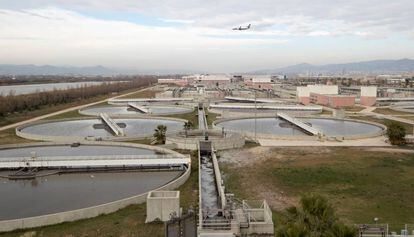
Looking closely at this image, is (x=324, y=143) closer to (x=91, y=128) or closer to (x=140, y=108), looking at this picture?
(x=91, y=128)

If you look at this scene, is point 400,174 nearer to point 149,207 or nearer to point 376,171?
point 376,171

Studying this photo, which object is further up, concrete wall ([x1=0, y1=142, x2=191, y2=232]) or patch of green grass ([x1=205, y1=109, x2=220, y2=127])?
patch of green grass ([x1=205, y1=109, x2=220, y2=127])

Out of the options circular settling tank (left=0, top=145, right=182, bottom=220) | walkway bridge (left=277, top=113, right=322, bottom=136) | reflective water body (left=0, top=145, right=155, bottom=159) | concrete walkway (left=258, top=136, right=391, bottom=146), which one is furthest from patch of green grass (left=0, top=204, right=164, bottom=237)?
walkway bridge (left=277, top=113, right=322, bottom=136)

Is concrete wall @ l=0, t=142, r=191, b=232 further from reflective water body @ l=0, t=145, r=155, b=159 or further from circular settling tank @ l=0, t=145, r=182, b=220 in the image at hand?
reflective water body @ l=0, t=145, r=155, b=159

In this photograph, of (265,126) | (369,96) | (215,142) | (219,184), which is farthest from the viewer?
(369,96)

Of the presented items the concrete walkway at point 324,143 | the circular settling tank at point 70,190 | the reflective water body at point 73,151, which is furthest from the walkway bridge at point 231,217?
the concrete walkway at point 324,143

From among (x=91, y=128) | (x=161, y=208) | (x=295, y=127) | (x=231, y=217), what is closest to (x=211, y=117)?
(x=295, y=127)
